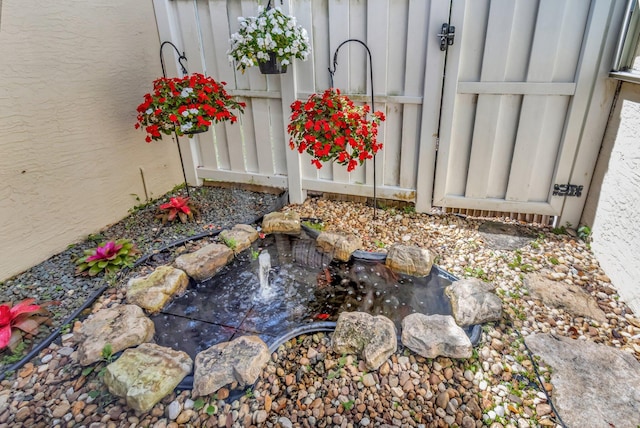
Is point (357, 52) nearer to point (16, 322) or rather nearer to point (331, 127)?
point (331, 127)

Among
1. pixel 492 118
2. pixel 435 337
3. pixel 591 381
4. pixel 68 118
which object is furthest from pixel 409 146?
pixel 68 118

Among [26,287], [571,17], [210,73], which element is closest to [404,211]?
[571,17]

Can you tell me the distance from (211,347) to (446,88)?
2049 millimetres

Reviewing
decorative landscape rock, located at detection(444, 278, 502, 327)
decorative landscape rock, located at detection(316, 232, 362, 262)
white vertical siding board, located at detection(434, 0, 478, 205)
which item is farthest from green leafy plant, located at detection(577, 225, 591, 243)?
decorative landscape rock, located at detection(316, 232, 362, 262)

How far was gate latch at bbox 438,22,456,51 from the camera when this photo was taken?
223cm

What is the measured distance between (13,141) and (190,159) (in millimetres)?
1321

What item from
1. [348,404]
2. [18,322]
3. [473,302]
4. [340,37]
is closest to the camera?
[348,404]

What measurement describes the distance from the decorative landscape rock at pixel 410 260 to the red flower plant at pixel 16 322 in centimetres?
185

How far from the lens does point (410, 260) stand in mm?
2201

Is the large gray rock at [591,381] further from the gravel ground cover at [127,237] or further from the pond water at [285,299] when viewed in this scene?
the gravel ground cover at [127,237]

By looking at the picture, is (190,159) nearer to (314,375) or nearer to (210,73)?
(210,73)

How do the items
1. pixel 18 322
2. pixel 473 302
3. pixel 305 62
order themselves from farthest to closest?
pixel 305 62 < pixel 473 302 < pixel 18 322

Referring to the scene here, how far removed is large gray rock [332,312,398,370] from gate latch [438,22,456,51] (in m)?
1.68

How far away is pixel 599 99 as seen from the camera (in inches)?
85.4
